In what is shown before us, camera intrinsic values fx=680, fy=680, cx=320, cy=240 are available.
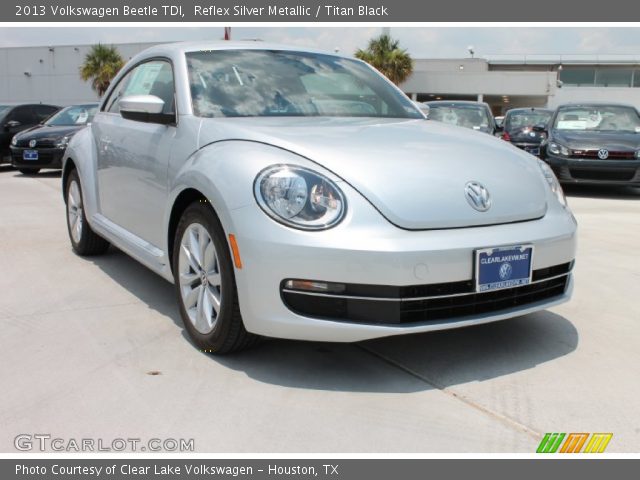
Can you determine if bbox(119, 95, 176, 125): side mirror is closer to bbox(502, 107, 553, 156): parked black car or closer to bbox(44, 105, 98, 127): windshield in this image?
bbox(502, 107, 553, 156): parked black car

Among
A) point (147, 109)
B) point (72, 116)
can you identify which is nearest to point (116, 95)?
point (147, 109)

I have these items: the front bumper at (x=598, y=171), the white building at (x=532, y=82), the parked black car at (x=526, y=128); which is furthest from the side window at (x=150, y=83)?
the white building at (x=532, y=82)

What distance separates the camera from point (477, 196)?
2896 millimetres

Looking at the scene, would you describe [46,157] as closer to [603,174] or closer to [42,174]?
[42,174]

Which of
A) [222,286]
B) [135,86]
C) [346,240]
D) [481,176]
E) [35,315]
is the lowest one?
[35,315]

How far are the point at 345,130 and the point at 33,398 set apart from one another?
1787 mm

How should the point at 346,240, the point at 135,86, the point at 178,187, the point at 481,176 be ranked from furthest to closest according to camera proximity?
the point at 135,86
the point at 178,187
the point at 481,176
the point at 346,240

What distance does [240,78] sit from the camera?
11.9 ft

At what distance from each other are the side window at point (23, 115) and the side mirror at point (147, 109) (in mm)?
11620

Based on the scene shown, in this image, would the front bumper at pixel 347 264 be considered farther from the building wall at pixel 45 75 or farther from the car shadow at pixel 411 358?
the building wall at pixel 45 75

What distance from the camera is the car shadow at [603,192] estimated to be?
378 inches

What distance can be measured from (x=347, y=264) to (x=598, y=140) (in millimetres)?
7998
